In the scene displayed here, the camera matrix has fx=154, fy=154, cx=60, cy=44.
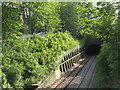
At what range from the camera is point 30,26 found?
14.6 meters

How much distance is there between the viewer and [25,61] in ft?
15.8

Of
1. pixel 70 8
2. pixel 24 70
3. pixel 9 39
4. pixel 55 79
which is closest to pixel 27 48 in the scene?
pixel 9 39

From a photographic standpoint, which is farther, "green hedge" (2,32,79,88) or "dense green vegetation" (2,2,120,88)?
"green hedge" (2,32,79,88)

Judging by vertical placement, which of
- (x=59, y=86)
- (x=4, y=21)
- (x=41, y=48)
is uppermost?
(x=4, y=21)

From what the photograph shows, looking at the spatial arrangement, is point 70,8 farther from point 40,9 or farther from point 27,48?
point 27,48

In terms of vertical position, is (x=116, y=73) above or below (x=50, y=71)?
above

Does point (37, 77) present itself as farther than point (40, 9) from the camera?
No

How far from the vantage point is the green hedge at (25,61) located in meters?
4.01

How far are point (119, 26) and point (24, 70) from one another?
3305 millimetres

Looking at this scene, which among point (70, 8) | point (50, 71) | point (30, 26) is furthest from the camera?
point (70, 8)

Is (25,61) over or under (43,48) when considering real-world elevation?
under

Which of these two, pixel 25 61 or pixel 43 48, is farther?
pixel 43 48

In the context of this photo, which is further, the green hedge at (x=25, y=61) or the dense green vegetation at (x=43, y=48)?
the green hedge at (x=25, y=61)

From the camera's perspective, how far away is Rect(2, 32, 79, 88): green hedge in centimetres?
401
